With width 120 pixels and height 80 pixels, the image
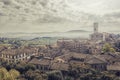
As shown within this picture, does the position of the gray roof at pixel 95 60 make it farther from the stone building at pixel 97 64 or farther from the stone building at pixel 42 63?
the stone building at pixel 42 63

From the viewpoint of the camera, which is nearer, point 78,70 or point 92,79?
point 92,79

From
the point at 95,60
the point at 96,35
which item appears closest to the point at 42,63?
the point at 95,60

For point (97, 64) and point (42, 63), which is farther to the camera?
point (97, 64)

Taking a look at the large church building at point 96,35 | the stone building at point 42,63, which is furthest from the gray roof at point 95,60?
the large church building at point 96,35

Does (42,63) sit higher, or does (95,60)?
(95,60)

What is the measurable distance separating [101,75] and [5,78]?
23.5 feet

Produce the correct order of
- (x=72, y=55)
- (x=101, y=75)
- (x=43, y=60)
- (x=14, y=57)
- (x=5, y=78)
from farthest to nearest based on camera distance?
(x=14, y=57)
(x=72, y=55)
(x=43, y=60)
(x=101, y=75)
(x=5, y=78)

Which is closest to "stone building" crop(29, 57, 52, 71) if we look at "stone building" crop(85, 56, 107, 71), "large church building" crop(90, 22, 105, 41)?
"stone building" crop(85, 56, 107, 71)

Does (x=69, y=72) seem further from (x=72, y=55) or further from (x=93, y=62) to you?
(x=72, y=55)

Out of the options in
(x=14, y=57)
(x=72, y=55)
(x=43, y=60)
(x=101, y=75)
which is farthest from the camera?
(x=14, y=57)

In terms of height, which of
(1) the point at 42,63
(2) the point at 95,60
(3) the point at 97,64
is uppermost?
(2) the point at 95,60

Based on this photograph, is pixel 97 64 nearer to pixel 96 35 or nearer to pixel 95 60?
pixel 95 60

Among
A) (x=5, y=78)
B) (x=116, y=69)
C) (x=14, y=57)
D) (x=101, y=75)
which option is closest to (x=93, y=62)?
(x=116, y=69)

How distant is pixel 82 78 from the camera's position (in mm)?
18781
